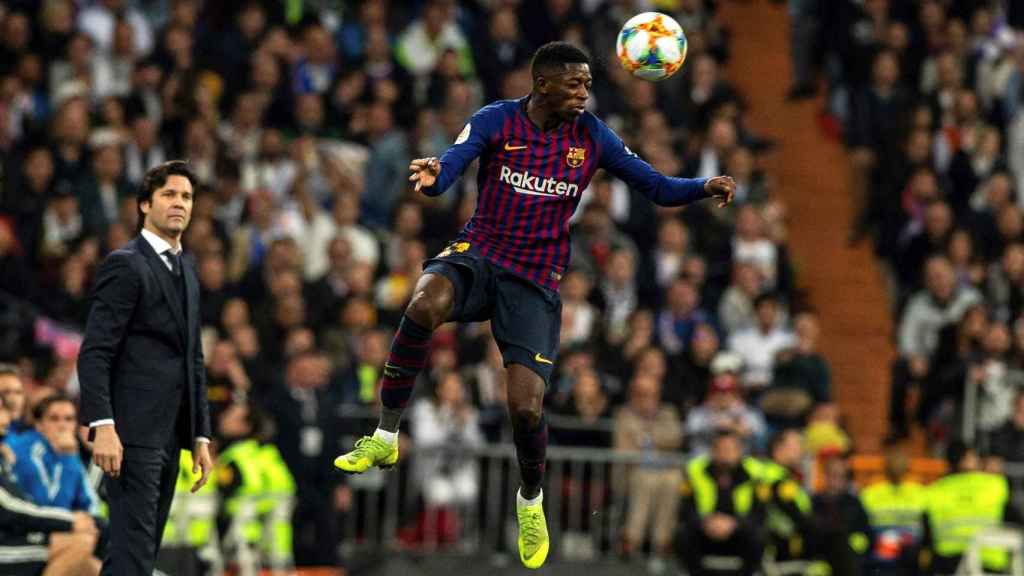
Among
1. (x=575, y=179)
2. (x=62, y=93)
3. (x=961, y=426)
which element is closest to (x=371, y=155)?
(x=62, y=93)

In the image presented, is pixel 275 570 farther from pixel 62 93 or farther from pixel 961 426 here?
pixel 961 426

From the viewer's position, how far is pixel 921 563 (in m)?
16.6

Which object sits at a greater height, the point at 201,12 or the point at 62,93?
the point at 201,12

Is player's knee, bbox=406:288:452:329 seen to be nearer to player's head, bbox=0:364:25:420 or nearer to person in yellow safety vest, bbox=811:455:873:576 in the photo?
player's head, bbox=0:364:25:420

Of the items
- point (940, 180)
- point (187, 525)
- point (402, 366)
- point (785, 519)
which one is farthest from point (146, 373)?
point (940, 180)

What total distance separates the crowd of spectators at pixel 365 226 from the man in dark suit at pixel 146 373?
5173mm

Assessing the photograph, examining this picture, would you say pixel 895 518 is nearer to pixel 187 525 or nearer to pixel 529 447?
pixel 187 525

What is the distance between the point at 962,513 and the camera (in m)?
16.7

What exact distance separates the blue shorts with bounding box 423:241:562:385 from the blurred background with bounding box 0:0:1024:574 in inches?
164

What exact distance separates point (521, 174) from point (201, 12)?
1050 centimetres

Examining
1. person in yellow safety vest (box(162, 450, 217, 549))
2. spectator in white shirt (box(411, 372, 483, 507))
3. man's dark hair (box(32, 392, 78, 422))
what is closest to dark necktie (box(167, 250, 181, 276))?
man's dark hair (box(32, 392, 78, 422))

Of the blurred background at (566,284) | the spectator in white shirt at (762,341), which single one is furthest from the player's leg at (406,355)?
the spectator in white shirt at (762,341)

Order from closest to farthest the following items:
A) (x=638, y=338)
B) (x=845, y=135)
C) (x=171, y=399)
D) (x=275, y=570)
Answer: (x=171, y=399)
(x=275, y=570)
(x=638, y=338)
(x=845, y=135)

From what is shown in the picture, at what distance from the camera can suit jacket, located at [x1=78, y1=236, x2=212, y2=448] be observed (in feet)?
29.8
